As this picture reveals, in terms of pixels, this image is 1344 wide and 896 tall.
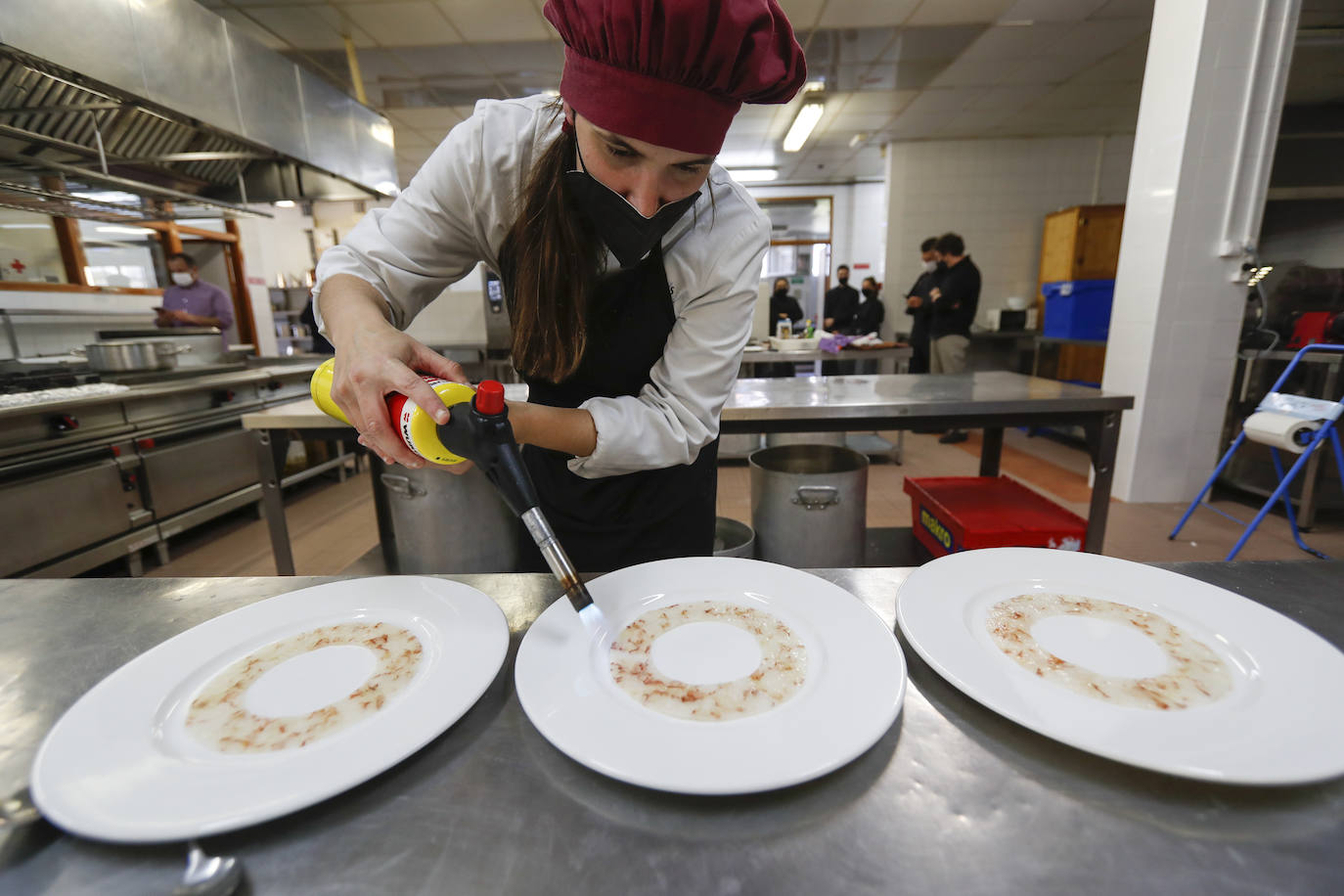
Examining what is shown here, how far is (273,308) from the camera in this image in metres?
8.14

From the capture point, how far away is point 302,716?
0.51m

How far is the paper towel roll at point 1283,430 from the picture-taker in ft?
7.67

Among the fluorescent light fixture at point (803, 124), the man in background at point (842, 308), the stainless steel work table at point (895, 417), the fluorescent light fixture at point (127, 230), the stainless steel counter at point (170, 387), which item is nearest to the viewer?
the stainless steel work table at point (895, 417)

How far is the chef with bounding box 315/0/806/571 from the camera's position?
707mm

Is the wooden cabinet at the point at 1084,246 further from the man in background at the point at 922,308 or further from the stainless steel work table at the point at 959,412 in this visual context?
the stainless steel work table at the point at 959,412

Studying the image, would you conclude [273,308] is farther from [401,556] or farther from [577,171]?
[577,171]

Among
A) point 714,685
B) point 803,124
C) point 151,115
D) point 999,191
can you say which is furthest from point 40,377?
point 999,191

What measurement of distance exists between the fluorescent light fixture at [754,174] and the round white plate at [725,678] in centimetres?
778

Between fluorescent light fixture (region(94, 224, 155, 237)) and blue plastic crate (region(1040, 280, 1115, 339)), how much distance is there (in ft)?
29.1

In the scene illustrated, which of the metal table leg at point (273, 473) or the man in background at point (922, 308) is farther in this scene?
the man in background at point (922, 308)

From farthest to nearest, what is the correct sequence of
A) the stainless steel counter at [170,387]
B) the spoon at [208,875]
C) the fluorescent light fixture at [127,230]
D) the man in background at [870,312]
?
the man in background at [870,312], the fluorescent light fixture at [127,230], the stainless steel counter at [170,387], the spoon at [208,875]

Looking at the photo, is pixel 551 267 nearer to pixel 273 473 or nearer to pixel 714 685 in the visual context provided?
pixel 714 685

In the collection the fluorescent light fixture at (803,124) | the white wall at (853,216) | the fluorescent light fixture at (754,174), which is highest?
the fluorescent light fixture at (754,174)

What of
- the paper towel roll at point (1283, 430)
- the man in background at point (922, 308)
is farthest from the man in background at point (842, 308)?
the paper towel roll at point (1283, 430)
